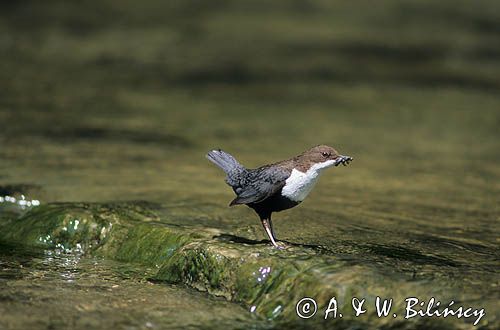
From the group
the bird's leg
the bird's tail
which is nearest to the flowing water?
the bird's leg

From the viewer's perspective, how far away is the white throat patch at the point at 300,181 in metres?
4.39

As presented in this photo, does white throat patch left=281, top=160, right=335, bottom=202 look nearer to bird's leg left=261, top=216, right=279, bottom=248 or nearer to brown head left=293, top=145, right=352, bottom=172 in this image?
brown head left=293, top=145, right=352, bottom=172

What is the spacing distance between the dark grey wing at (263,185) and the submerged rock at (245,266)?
258 mm

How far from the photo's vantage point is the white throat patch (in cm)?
439

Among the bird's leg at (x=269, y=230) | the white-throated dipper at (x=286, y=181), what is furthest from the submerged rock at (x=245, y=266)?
the white-throated dipper at (x=286, y=181)

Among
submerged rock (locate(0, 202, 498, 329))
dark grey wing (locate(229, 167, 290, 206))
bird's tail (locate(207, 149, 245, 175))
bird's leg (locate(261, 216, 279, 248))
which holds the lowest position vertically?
submerged rock (locate(0, 202, 498, 329))

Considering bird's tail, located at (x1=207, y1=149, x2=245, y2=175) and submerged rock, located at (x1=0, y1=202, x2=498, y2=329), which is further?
bird's tail, located at (x1=207, y1=149, x2=245, y2=175)

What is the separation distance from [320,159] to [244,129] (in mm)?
4613

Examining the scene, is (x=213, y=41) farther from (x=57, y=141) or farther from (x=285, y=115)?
(x=57, y=141)

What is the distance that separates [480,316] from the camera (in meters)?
3.73

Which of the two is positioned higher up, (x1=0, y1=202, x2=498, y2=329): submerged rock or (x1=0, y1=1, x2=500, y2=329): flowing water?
(x1=0, y1=1, x2=500, y2=329): flowing water

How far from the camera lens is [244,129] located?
8984mm

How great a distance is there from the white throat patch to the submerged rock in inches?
11.3

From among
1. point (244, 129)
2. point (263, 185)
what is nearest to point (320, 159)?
point (263, 185)
